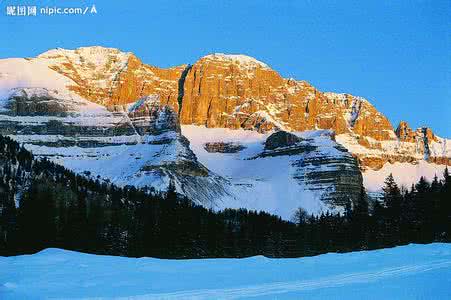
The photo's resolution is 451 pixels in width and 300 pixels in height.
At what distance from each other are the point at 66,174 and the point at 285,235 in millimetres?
59611

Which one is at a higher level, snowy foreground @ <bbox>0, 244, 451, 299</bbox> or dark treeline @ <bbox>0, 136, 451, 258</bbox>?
dark treeline @ <bbox>0, 136, 451, 258</bbox>

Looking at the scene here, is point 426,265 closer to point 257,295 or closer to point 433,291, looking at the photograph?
point 433,291

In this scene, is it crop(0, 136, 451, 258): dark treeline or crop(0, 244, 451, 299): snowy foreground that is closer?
crop(0, 244, 451, 299): snowy foreground

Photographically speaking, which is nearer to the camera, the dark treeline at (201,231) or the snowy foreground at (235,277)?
the snowy foreground at (235,277)

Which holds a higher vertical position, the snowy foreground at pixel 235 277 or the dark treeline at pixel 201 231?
the dark treeline at pixel 201 231

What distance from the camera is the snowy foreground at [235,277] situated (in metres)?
15.8

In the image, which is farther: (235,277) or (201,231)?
(201,231)

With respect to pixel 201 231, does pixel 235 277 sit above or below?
below

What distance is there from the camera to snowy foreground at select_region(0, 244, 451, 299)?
51.9 ft

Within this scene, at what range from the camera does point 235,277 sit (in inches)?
715

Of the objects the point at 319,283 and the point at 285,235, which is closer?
the point at 319,283

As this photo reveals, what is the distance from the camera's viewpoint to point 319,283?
16797 millimetres

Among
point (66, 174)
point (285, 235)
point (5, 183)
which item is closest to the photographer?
point (285, 235)

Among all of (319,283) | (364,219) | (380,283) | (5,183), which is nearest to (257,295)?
(319,283)
